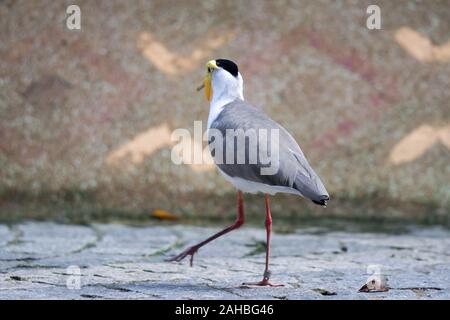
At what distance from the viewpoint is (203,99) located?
6.12 m

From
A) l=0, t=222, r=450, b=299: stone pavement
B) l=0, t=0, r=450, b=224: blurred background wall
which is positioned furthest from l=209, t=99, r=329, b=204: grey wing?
l=0, t=0, r=450, b=224: blurred background wall

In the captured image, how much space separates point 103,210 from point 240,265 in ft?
6.69

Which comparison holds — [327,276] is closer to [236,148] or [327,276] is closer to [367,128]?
[236,148]

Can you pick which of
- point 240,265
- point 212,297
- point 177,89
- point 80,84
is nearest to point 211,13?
point 177,89

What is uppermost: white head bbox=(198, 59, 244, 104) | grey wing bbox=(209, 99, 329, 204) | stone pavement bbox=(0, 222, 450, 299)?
white head bbox=(198, 59, 244, 104)

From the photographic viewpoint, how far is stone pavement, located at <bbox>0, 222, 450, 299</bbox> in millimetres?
3262

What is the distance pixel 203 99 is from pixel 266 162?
2.81 meters

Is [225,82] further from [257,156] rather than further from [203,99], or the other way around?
[203,99]

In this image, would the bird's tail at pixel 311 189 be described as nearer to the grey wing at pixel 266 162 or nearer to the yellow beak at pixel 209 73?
the grey wing at pixel 266 162

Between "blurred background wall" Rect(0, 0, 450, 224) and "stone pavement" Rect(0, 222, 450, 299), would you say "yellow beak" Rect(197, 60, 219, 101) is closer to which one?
"stone pavement" Rect(0, 222, 450, 299)

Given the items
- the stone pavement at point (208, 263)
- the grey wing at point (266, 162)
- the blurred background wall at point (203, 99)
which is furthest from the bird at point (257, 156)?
the blurred background wall at point (203, 99)

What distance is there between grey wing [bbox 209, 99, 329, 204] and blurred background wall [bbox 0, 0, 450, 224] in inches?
93.5

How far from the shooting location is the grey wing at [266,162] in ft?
10.8

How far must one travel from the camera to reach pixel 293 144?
349cm
